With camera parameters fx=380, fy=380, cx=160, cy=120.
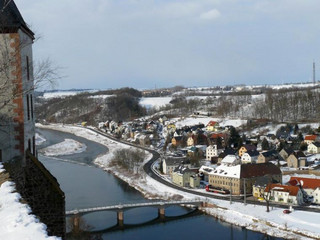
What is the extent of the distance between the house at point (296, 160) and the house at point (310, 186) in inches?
260

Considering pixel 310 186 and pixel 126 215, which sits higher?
pixel 310 186

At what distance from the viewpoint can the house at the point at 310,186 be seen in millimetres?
19203

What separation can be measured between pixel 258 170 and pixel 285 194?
3883 mm

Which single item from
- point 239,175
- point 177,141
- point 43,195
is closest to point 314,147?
point 177,141

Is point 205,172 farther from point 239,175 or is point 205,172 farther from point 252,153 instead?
point 252,153

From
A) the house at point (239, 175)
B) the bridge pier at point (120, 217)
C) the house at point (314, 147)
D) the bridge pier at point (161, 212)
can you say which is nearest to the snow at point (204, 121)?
the house at point (314, 147)

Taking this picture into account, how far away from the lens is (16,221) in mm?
2979

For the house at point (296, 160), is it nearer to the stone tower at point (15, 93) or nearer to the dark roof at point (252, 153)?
the dark roof at point (252, 153)

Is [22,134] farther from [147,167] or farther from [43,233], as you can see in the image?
[147,167]

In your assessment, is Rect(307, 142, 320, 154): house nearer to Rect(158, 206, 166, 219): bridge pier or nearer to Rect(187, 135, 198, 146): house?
Rect(187, 135, 198, 146): house

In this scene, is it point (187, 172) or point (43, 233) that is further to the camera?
point (187, 172)

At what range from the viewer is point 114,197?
804 inches

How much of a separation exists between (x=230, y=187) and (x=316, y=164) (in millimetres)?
10723

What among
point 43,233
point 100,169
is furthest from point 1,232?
point 100,169
